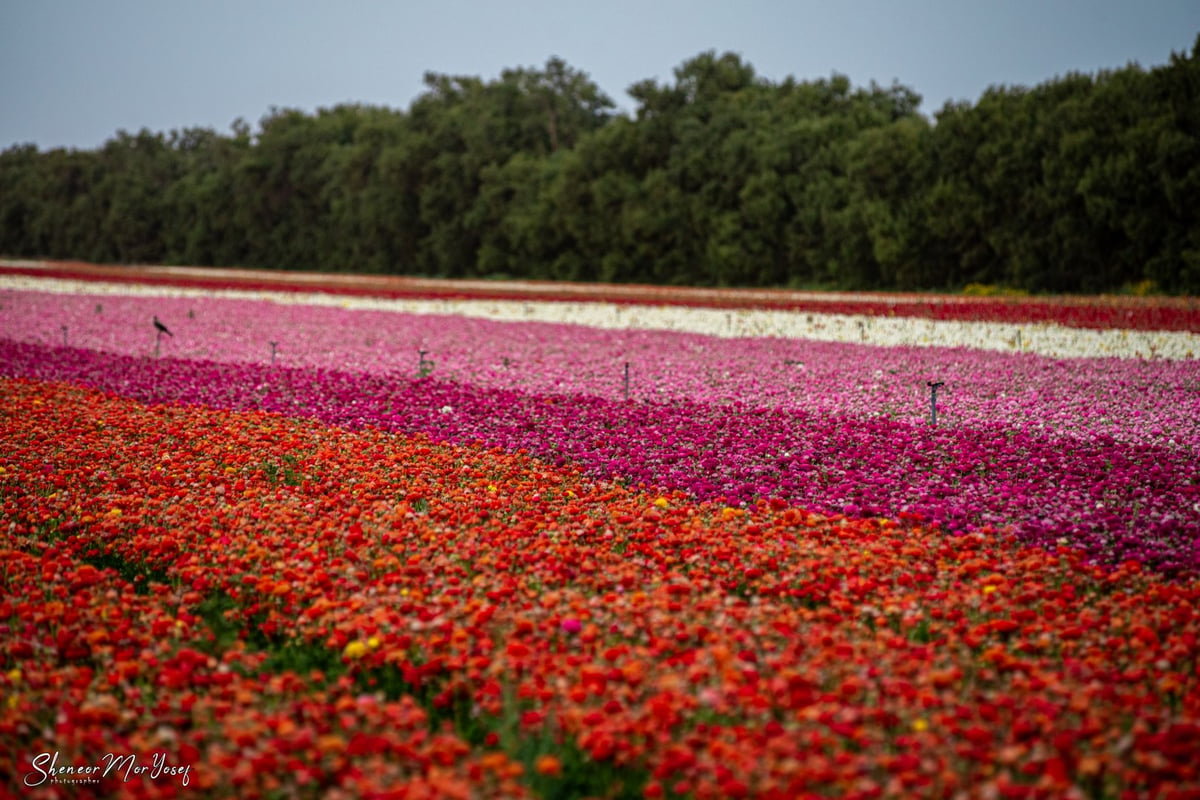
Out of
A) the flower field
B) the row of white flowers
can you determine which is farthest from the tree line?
the flower field

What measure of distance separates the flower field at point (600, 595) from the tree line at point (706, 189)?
936 inches

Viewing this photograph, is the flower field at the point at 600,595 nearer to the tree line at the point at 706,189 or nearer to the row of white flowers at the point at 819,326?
the row of white flowers at the point at 819,326

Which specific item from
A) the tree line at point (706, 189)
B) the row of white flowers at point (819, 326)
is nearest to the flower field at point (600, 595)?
the row of white flowers at point (819, 326)

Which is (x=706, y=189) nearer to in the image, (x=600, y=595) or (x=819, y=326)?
(x=819, y=326)

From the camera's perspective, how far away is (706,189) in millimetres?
47156

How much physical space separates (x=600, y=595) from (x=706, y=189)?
43.2m

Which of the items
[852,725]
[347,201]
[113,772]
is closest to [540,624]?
[852,725]

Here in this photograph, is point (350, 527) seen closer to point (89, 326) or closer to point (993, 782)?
point (993, 782)

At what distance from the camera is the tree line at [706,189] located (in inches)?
1273

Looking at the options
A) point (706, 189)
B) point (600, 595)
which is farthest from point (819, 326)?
point (706, 189)

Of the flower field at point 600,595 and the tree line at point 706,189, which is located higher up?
the tree line at point 706,189

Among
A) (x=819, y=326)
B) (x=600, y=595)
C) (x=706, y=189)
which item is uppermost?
(x=706, y=189)

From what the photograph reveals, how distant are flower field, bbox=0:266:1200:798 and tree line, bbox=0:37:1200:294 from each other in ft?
78.0

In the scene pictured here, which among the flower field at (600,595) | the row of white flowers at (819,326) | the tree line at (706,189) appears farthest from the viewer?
the tree line at (706,189)
